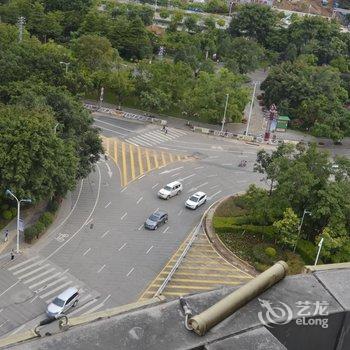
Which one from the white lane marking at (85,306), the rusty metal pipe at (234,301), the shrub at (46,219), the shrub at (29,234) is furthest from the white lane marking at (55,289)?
the rusty metal pipe at (234,301)

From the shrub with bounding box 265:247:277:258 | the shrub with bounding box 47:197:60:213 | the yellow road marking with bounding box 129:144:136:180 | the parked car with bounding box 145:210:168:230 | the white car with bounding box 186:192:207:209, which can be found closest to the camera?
the shrub with bounding box 265:247:277:258

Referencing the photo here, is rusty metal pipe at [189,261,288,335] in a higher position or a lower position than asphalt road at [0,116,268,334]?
higher

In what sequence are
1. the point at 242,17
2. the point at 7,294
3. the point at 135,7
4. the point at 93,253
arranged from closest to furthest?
the point at 7,294, the point at 93,253, the point at 242,17, the point at 135,7

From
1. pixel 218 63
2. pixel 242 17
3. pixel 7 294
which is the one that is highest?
pixel 242 17

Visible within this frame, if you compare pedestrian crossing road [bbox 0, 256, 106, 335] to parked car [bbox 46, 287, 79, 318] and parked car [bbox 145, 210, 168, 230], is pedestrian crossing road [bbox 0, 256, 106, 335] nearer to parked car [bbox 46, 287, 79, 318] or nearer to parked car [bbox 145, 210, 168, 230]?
parked car [bbox 46, 287, 79, 318]

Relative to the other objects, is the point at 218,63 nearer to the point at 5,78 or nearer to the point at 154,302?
the point at 5,78

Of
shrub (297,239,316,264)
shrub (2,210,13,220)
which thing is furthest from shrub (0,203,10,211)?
shrub (297,239,316,264)

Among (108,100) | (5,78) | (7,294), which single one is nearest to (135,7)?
(108,100)
